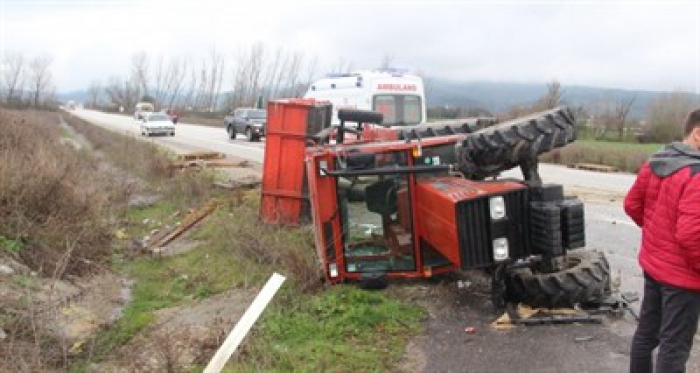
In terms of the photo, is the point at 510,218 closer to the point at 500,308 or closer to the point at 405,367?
the point at 500,308

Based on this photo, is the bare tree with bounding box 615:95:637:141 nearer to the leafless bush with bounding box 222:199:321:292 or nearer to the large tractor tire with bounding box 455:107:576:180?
the leafless bush with bounding box 222:199:321:292

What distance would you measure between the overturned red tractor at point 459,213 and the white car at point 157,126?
36170 mm

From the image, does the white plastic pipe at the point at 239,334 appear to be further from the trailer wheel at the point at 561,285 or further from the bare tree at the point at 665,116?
the bare tree at the point at 665,116

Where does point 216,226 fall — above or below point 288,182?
below

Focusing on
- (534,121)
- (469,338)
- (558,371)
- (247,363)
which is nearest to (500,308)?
(469,338)

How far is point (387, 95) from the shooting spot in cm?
1794

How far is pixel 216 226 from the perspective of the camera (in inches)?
454

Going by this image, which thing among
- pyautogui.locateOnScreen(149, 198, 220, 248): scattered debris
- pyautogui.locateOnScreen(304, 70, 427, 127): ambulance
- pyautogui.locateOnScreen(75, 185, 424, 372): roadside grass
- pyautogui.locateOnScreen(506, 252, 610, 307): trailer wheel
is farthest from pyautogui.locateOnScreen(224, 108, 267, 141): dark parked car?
pyautogui.locateOnScreen(506, 252, 610, 307): trailer wheel

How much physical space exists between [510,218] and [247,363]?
229cm

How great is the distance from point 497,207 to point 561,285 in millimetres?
858

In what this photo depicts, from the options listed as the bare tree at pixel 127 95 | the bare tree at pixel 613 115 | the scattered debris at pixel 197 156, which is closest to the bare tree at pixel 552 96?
the bare tree at pixel 613 115

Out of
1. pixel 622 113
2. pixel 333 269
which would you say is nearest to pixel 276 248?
pixel 333 269

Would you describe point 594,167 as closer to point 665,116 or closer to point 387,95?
point 387,95

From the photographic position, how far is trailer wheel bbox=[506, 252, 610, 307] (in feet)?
18.1
